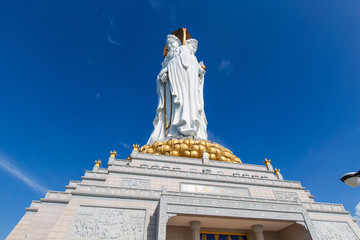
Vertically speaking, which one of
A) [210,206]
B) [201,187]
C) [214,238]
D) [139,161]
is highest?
[139,161]

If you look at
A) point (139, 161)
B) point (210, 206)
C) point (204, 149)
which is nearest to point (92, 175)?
point (139, 161)

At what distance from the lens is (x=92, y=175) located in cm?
1109

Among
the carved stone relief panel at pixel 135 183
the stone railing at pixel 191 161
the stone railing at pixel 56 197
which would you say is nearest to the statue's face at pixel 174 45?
the stone railing at pixel 191 161

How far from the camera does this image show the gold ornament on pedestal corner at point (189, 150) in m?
14.7

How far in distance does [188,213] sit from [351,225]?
307 inches

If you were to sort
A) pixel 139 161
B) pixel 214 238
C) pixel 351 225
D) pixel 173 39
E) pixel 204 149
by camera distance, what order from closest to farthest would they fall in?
1. pixel 214 238
2. pixel 351 225
3. pixel 139 161
4. pixel 204 149
5. pixel 173 39

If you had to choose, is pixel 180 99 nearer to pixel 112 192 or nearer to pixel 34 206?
pixel 112 192

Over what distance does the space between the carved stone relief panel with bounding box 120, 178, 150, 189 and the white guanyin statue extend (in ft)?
23.4

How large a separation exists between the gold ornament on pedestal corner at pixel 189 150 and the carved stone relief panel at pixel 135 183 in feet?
13.9

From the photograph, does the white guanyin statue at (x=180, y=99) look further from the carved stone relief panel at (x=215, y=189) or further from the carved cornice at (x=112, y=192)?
the carved cornice at (x=112, y=192)

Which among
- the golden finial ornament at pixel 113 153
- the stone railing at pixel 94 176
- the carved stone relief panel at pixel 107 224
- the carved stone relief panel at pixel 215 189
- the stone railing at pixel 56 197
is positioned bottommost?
the carved stone relief panel at pixel 107 224

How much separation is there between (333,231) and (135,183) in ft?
29.7

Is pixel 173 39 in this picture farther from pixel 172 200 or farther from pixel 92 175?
pixel 172 200

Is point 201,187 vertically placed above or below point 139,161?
below
